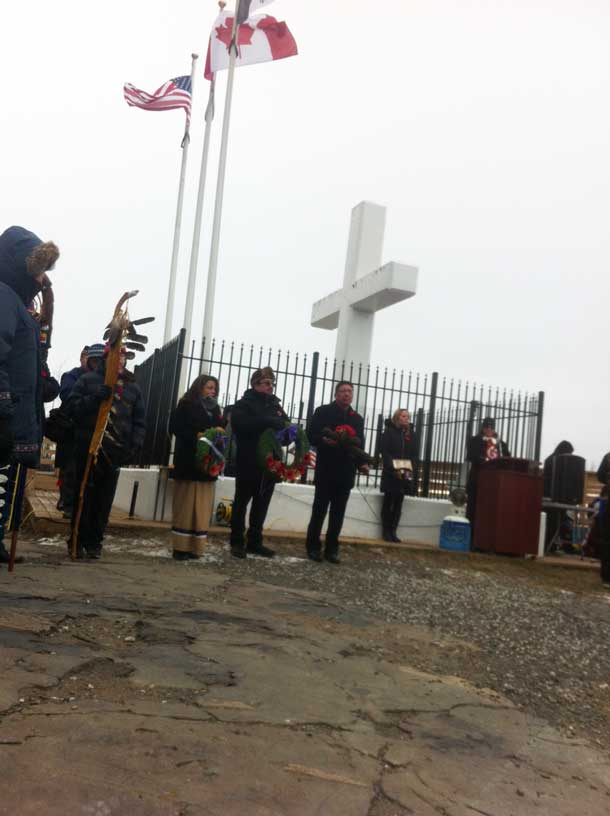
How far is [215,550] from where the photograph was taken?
25.1 feet

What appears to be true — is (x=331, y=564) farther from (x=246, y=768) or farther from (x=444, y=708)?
(x=246, y=768)

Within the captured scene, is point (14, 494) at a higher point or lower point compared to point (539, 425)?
lower

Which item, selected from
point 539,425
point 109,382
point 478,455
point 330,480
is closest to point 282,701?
point 109,382

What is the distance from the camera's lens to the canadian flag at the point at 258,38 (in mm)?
12727

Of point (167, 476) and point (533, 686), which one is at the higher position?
point (167, 476)

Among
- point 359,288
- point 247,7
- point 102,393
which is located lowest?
point 102,393

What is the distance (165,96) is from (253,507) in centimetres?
971

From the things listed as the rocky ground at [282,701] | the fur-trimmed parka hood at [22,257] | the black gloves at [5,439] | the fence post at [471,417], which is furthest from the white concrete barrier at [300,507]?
the black gloves at [5,439]

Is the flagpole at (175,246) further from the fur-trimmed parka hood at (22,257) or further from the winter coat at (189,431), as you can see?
the fur-trimmed parka hood at (22,257)

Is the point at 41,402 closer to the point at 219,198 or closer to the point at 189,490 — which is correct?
the point at 189,490

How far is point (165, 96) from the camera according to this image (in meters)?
14.3

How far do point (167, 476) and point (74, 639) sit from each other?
5500mm

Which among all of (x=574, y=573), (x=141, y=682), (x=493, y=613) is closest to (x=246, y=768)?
(x=141, y=682)

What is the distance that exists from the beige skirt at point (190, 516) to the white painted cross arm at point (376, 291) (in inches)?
234
